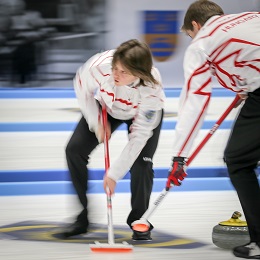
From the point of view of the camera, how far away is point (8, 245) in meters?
3.29

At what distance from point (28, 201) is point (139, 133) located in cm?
126

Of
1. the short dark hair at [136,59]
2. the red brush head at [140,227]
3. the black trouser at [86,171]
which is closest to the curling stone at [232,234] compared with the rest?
the red brush head at [140,227]

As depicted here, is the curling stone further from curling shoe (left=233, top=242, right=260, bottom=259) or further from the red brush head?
the red brush head

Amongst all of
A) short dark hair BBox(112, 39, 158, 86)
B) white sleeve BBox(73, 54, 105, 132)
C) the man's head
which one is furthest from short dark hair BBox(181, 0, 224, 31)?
white sleeve BBox(73, 54, 105, 132)

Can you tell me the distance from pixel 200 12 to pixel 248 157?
587 mm

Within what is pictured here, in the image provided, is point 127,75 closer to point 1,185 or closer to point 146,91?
point 146,91

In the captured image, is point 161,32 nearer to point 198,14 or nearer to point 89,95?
point 89,95

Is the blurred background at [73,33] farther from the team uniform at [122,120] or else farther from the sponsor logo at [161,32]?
the team uniform at [122,120]

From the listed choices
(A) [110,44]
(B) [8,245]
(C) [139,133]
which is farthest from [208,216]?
(A) [110,44]

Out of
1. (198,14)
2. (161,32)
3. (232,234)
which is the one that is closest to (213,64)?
(198,14)

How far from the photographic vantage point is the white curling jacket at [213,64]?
2.88 metres

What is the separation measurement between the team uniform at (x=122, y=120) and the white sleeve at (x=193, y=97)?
1.37ft

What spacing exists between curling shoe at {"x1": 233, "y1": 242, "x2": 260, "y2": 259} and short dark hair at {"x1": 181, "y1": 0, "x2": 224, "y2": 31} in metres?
0.86

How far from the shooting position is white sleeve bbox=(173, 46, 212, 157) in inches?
114
